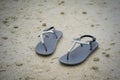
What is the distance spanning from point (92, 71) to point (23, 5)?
1.62m

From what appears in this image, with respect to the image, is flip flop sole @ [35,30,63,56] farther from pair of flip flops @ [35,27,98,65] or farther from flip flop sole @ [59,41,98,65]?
flip flop sole @ [59,41,98,65]

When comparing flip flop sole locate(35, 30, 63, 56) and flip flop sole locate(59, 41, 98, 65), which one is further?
flip flop sole locate(35, 30, 63, 56)

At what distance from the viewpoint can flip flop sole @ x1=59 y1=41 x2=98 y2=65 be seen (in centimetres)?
176

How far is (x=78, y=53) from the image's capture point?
188 cm

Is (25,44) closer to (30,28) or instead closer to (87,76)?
(30,28)

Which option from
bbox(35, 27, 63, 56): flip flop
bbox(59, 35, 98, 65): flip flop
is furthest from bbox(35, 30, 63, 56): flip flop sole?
bbox(59, 35, 98, 65): flip flop

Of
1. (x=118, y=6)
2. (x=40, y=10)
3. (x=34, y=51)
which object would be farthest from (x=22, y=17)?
(x=118, y=6)

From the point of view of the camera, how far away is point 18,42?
2.12 metres

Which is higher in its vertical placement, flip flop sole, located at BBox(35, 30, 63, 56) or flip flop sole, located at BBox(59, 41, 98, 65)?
flip flop sole, located at BBox(35, 30, 63, 56)

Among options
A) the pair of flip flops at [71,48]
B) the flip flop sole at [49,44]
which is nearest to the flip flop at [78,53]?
the pair of flip flops at [71,48]

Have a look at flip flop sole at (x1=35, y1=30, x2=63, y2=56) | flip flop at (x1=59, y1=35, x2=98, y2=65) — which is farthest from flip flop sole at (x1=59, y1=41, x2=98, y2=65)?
flip flop sole at (x1=35, y1=30, x2=63, y2=56)

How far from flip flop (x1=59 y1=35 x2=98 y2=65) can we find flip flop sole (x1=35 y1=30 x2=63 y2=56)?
0.52 ft

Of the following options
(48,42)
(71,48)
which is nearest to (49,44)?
(48,42)

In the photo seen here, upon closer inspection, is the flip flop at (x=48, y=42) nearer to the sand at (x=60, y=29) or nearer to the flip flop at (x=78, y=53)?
the sand at (x=60, y=29)
